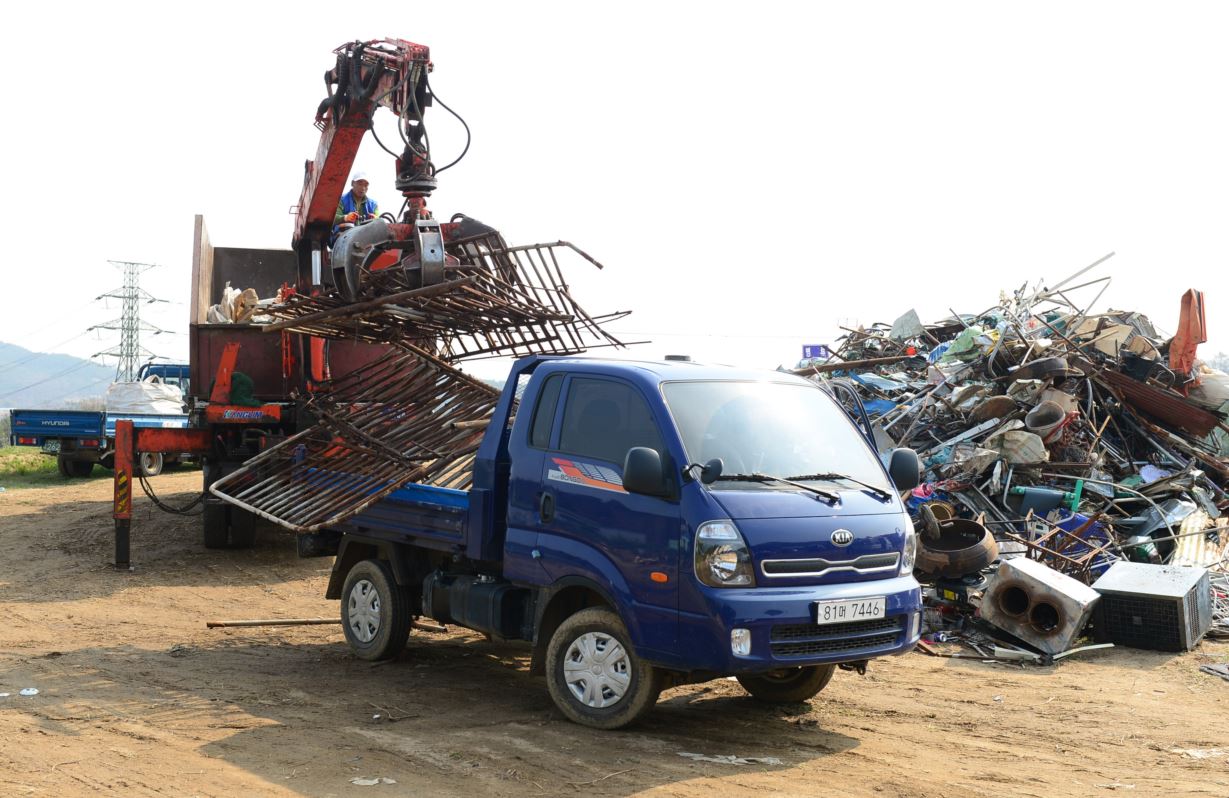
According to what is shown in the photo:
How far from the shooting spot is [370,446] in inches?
352

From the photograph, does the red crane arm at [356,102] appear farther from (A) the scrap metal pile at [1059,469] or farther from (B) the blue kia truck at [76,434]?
(B) the blue kia truck at [76,434]

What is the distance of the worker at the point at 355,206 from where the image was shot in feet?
43.5

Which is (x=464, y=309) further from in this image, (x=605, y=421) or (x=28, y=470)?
(x=28, y=470)

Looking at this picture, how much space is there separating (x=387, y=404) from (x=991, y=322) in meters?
11.3

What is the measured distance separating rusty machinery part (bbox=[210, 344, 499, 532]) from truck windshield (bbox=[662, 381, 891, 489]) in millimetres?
2054

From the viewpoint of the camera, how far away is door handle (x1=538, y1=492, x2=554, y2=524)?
6727 millimetres

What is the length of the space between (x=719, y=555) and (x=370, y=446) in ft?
12.9

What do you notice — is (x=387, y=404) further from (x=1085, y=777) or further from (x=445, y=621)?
(x=1085, y=777)

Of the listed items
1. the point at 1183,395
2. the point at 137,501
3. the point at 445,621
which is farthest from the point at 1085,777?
the point at 137,501

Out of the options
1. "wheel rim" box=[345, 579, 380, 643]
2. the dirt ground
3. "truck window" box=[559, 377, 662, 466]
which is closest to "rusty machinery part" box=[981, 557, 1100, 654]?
the dirt ground

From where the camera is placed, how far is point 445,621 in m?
7.79

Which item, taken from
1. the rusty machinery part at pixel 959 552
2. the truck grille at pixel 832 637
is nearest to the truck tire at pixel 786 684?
the truck grille at pixel 832 637

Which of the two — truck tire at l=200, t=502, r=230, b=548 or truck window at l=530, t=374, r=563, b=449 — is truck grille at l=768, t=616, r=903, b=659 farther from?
truck tire at l=200, t=502, r=230, b=548

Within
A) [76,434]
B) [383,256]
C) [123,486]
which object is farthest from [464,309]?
[76,434]
